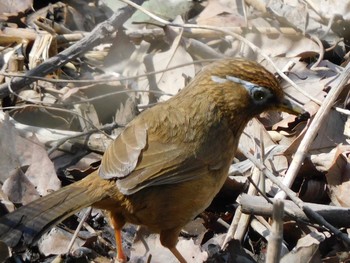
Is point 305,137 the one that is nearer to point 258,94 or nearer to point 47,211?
point 258,94

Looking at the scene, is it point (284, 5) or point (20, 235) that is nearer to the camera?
point (20, 235)

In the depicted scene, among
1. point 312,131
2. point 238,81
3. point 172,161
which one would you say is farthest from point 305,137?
point 172,161

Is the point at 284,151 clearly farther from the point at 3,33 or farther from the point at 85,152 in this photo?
the point at 3,33

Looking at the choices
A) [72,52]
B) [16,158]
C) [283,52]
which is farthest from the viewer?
[283,52]

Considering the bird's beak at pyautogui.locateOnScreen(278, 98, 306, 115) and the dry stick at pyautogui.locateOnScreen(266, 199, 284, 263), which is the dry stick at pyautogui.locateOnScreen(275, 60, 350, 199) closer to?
the bird's beak at pyautogui.locateOnScreen(278, 98, 306, 115)

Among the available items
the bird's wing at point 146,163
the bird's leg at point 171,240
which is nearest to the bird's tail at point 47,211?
the bird's wing at point 146,163

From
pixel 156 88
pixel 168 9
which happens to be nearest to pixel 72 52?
pixel 156 88
